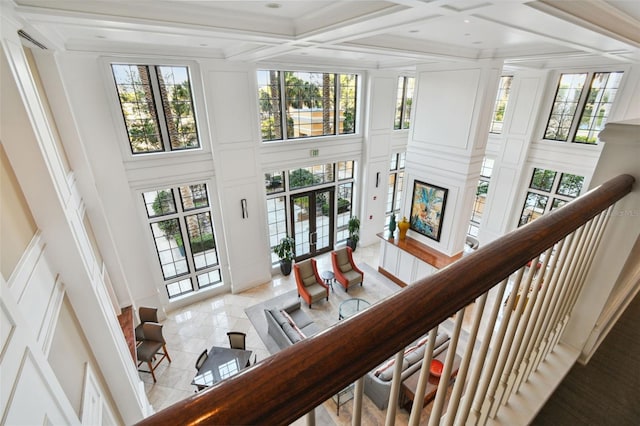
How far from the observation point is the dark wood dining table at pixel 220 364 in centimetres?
430

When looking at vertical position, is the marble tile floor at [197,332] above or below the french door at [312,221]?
below

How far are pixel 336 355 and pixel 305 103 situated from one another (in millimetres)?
6797

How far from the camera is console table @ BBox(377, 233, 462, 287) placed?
19.5 ft

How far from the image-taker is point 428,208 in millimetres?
6160

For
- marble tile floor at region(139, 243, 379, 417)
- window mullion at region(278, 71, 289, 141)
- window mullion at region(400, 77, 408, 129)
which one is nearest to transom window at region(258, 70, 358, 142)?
window mullion at region(278, 71, 289, 141)

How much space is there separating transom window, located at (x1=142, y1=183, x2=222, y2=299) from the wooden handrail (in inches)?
226

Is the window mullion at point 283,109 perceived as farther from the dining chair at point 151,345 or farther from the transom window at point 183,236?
the dining chair at point 151,345

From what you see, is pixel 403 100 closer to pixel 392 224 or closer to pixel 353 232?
pixel 392 224

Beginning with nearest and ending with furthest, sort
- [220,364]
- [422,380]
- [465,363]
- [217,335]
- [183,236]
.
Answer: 1. [422,380]
2. [465,363]
3. [220,364]
4. [217,335]
5. [183,236]

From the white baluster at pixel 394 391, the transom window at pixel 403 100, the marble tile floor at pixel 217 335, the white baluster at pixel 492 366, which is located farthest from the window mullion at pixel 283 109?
the white baluster at pixel 394 391

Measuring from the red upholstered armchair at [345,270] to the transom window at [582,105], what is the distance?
17.6 feet

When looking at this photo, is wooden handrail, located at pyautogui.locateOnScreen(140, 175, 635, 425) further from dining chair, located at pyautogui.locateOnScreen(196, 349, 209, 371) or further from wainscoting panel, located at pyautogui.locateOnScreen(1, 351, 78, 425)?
dining chair, located at pyautogui.locateOnScreen(196, 349, 209, 371)

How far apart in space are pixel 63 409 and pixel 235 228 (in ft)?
14.9

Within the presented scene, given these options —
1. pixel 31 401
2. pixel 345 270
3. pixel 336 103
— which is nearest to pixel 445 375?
pixel 31 401
